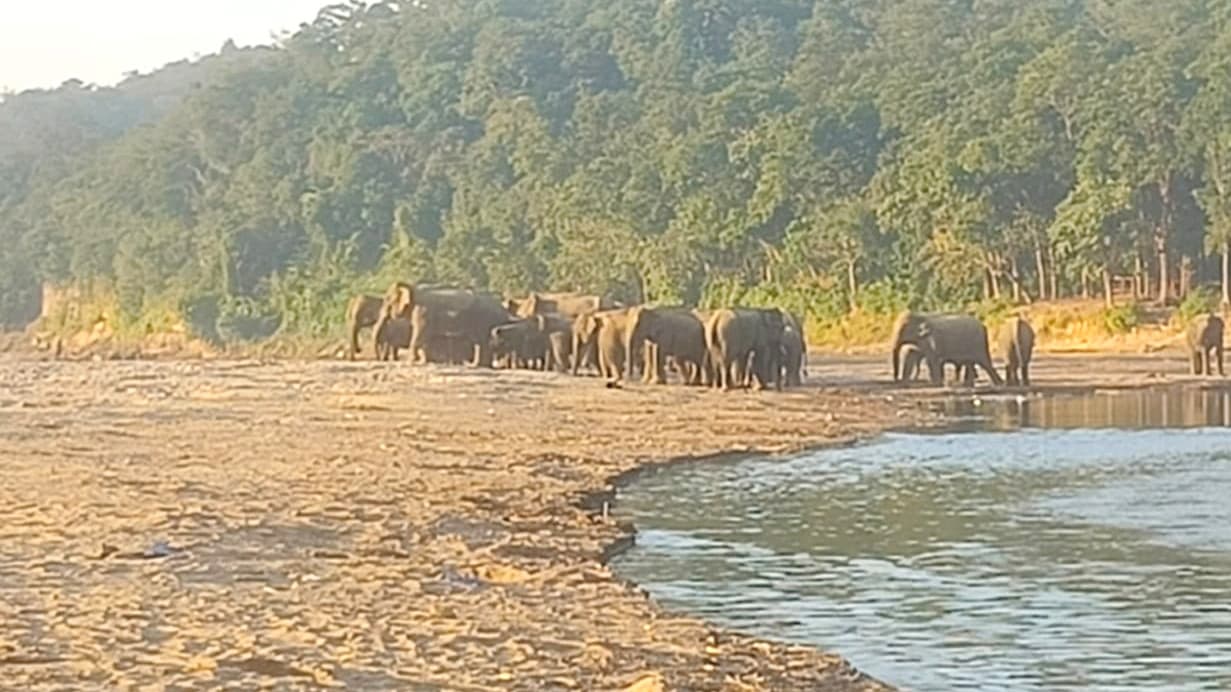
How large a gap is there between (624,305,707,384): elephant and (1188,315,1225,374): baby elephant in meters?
10.9

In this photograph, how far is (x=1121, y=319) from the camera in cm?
5622

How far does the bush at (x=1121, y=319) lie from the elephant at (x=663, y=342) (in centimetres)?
2032

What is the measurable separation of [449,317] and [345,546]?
3266 centimetres

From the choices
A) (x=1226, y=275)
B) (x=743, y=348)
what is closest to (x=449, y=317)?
(x=743, y=348)

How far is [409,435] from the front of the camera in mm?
22172

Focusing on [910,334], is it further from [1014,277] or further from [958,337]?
[1014,277]

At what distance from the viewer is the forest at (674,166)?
6103 centimetres

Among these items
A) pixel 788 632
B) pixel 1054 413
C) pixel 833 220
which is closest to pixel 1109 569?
pixel 788 632

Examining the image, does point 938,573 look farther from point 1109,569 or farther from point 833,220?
point 833,220

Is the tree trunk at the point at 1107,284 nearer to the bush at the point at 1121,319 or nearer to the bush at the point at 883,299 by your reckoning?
the bush at the point at 1121,319

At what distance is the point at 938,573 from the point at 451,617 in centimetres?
420

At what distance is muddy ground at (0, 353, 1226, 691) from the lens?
876cm

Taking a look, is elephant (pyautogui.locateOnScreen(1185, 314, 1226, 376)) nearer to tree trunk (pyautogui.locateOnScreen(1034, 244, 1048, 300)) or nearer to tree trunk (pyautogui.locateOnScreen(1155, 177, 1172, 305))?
tree trunk (pyautogui.locateOnScreen(1155, 177, 1172, 305))

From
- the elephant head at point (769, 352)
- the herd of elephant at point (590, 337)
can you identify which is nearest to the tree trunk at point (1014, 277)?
the herd of elephant at point (590, 337)
